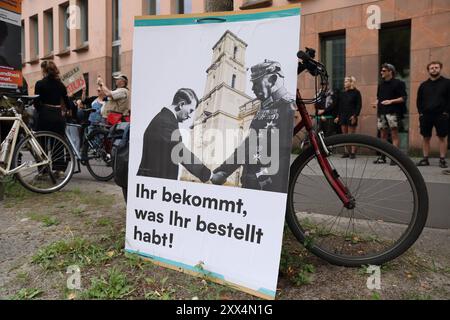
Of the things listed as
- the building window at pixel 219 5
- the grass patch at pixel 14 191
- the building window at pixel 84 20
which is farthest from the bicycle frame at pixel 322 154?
the building window at pixel 84 20

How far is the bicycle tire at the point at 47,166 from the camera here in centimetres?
444

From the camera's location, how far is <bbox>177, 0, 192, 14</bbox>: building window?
14.4m

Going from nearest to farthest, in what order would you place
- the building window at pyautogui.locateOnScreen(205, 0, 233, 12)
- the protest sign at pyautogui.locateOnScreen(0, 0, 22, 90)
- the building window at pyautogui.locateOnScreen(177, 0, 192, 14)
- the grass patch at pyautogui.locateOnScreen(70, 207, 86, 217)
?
the building window at pyautogui.locateOnScreen(205, 0, 233, 12)
the grass patch at pyautogui.locateOnScreen(70, 207, 86, 217)
the protest sign at pyautogui.locateOnScreen(0, 0, 22, 90)
the building window at pyautogui.locateOnScreen(177, 0, 192, 14)

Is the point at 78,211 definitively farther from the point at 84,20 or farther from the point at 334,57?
the point at 84,20

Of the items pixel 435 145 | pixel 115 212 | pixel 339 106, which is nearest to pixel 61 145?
pixel 115 212

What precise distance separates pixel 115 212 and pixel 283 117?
218cm

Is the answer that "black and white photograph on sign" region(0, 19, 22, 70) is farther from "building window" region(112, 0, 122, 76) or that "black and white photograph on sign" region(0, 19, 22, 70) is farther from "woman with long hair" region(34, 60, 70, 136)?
"building window" region(112, 0, 122, 76)

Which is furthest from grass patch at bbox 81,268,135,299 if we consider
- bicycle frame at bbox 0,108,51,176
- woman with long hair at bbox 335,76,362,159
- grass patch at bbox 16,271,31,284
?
woman with long hair at bbox 335,76,362,159

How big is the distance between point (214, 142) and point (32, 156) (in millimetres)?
3208

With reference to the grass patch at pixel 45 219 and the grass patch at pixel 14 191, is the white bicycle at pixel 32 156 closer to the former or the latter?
the grass patch at pixel 14 191

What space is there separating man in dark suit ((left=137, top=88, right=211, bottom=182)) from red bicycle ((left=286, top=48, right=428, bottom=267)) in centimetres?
61

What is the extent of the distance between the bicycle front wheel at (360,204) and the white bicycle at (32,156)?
10.1 feet

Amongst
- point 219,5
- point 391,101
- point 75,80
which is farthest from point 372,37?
point 219,5
